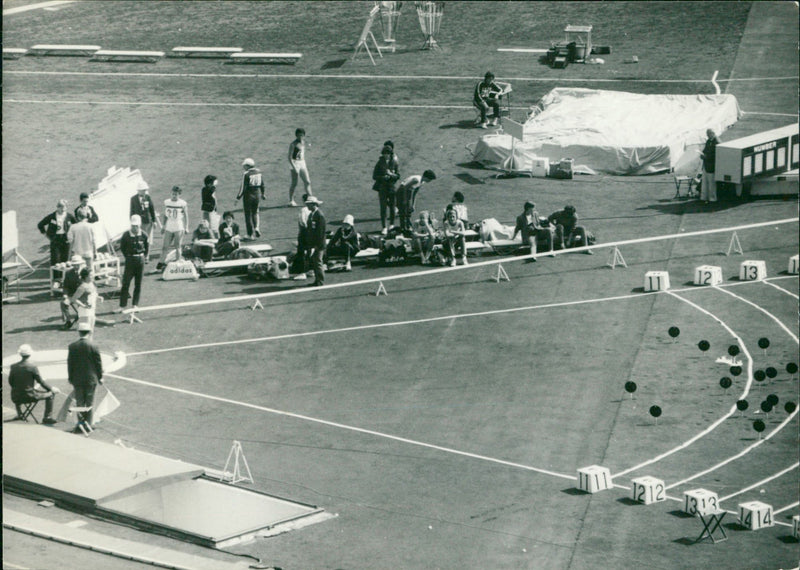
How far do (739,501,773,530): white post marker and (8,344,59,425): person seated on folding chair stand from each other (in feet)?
38.5

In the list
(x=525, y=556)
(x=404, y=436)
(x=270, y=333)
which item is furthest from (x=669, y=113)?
(x=525, y=556)

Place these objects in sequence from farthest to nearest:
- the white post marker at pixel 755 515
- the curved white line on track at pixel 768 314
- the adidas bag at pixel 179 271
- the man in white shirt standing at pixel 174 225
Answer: the man in white shirt standing at pixel 174 225 < the adidas bag at pixel 179 271 < the curved white line on track at pixel 768 314 < the white post marker at pixel 755 515

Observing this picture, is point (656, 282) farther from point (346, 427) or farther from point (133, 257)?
point (133, 257)

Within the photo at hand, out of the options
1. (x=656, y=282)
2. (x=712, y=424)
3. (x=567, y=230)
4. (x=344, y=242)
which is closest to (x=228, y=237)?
(x=344, y=242)

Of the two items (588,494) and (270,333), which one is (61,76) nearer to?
(270,333)

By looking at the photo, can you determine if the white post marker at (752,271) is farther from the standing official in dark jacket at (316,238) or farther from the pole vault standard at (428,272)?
the standing official in dark jacket at (316,238)

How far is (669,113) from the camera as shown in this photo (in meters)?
43.4

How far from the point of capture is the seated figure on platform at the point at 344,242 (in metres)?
33.5

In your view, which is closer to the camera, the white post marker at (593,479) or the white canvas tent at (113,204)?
the white post marker at (593,479)

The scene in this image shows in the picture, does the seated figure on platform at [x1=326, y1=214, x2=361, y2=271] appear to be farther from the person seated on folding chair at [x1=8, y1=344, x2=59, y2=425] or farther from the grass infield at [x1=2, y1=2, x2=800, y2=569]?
the person seated on folding chair at [x1=8, y1=344, x2=59, y2=425]

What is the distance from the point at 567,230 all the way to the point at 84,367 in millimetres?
13835

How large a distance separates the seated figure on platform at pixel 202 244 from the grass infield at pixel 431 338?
1.16m

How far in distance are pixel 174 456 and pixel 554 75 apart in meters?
30.3

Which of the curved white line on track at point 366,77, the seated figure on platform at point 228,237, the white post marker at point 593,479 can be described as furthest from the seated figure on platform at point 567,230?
the curved white line on track at point 366,77
